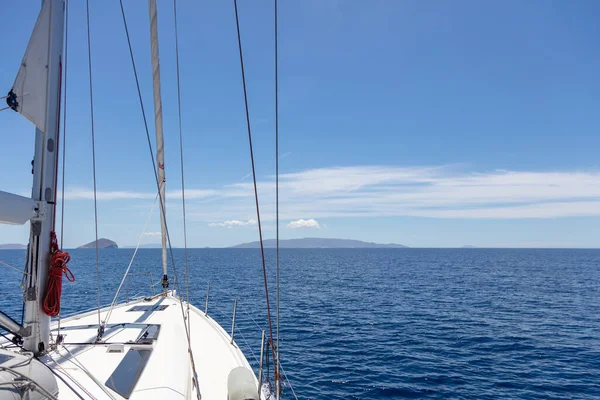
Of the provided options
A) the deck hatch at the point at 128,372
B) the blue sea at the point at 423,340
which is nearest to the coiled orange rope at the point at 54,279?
the deck hatch at the point at 128,372

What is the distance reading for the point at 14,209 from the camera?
17.0 ft

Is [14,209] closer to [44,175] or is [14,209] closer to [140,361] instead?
[44,175]

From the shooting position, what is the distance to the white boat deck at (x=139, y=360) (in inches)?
225

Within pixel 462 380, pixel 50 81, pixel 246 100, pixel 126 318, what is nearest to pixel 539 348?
pixel 462 380

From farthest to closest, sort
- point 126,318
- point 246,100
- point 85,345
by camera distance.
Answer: point 126,318 < point 85,345 < point 246,100

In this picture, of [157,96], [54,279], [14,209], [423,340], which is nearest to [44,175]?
[14,209]

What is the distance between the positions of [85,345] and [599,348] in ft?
89.3

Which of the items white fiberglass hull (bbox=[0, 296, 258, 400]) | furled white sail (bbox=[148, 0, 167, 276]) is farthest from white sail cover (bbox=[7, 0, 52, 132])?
white fiberglass hull (bbox=[0, 296, 258, 400])

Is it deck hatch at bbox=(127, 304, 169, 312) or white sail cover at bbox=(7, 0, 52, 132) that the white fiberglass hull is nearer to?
deck hatch at bbox=(127, 304, 169, 312)

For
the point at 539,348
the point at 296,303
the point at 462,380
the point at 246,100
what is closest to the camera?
the point at 246,100

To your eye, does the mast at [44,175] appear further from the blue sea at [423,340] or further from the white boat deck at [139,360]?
the blue sea at [423,340]

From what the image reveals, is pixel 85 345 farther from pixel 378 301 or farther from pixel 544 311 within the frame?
pixel 544 311

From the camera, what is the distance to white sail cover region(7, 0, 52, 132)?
6059 mm

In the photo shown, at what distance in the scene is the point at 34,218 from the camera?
6.00 metres
